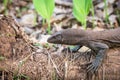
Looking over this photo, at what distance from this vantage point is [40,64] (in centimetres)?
443

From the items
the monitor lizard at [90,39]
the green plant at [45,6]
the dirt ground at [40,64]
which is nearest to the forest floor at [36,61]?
the dirt ground at [40,64]

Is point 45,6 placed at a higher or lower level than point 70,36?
higher

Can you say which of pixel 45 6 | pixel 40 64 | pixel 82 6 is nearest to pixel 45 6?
pixel 45 6

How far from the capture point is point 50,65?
14.5ft

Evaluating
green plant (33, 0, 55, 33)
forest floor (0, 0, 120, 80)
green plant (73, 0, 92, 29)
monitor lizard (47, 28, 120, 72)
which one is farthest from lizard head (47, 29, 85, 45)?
green plant (33, 0, 55, 33)

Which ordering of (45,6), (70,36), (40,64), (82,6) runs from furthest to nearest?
(45,6), (82,6), (70,36), (40,64)

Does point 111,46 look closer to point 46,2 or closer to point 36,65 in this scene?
point 36,65

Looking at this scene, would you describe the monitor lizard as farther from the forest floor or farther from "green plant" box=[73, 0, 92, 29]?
"green plant" box=[73, 0, 92, 29]

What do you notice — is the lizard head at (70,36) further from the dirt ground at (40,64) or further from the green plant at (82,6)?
the green plant at (82,6)

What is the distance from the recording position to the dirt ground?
4332 millimetres

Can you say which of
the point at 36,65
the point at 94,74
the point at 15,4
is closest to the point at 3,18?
the point at 36,65

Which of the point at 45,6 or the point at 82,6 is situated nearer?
the point at 82,6

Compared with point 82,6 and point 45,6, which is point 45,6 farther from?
point 82,6

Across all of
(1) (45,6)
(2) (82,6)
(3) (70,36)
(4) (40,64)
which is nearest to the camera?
(4) (40,64)
